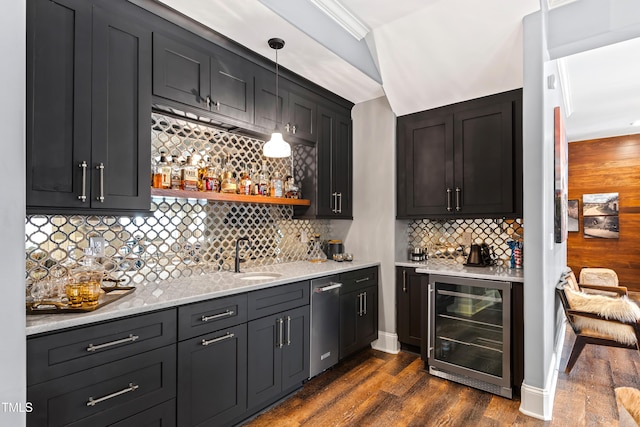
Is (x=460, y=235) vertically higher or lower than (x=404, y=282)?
higher

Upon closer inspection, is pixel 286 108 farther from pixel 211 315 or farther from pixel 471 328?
pixel 471 328

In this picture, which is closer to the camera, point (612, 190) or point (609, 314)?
point (609, 314)

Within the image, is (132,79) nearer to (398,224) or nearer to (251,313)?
(251,313)

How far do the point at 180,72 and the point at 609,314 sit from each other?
3834 millimetres

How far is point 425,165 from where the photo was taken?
3.47 m

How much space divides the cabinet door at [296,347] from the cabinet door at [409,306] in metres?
1.19

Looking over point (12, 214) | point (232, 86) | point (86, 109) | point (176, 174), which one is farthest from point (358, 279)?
point (12, 214)

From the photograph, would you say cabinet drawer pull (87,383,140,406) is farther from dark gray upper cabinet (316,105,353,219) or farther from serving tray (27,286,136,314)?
dark gray upper cabinet (316,105,353,219)

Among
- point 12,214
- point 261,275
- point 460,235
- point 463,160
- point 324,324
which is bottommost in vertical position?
point 324,324

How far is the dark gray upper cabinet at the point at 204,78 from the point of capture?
2.13 m

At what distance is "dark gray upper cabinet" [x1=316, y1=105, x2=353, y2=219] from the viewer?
11.2ft

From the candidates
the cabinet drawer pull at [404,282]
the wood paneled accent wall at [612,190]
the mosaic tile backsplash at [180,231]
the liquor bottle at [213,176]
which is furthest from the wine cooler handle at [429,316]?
the wood paneled accent wall at [612,190]

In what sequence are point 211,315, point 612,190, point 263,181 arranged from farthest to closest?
1. point 612,190
2. point 263,181
3. point 211,315

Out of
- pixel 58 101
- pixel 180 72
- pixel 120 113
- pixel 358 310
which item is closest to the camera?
pixel 58 101
